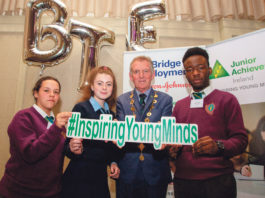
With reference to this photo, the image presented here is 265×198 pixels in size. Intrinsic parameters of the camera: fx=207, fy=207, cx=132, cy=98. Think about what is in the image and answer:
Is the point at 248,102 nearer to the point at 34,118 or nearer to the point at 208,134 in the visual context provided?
→ the point at 208,134

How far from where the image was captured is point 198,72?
1410mm

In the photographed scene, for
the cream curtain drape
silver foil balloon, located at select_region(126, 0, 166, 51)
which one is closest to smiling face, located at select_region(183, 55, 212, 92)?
silver foil balloon, located at select_region(126, 0, 166, 51)

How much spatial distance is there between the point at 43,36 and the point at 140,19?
109cm

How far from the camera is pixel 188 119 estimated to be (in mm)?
1311

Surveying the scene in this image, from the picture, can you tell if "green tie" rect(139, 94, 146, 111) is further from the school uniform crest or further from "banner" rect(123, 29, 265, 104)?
"banner" rect(123, 29, 265, 104)

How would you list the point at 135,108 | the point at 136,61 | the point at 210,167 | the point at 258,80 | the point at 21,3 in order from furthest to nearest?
1. the point at 21,3
2. the point at 258,80
3. the point at 136,61
4. the point at 135,108
5. the point at 210,167

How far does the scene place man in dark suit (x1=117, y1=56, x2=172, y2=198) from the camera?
125cm

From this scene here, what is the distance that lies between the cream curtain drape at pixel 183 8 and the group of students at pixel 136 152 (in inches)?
66.6

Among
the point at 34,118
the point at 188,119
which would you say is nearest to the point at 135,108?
the point at 188,119

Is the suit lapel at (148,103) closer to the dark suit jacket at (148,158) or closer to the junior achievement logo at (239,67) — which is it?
the dark suit jacket at (148,158)

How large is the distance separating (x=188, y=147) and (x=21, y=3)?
9.56ft

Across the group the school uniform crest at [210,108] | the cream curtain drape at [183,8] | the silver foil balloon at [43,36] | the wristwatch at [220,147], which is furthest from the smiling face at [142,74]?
the cream curtain drape at [183,8]

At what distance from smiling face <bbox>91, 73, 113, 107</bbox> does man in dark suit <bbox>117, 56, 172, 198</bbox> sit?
0.11m

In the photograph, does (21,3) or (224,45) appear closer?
(224,45)
